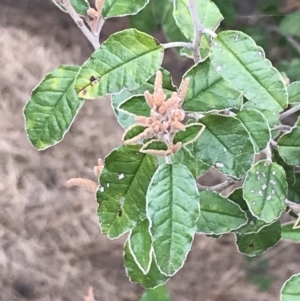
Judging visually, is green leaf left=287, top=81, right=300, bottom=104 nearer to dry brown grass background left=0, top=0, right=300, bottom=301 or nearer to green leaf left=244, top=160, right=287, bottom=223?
green leaf left=244, top=160, right=287, bottom=223

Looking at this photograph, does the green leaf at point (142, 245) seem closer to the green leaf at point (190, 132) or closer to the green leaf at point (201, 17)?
the green leaf at point (190, 132)

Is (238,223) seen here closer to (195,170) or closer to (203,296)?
(195,170)

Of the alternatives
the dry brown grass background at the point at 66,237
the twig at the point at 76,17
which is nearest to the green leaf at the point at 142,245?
the twig at the point at 76,17

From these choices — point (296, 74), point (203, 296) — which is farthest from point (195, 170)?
point (203, 296)

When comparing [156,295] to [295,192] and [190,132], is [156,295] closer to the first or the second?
[295,192]

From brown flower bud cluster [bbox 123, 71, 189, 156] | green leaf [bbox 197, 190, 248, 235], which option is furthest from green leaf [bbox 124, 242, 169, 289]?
brown flower bud cluster [bbox 123, 71, 189, 156]

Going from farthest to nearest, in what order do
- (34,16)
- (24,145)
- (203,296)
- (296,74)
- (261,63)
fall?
(34,16) < (24,145) < (203,296) < (296,74) < (261,63)

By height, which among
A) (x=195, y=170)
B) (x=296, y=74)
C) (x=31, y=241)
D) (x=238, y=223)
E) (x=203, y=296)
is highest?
(x=195, y=170)
